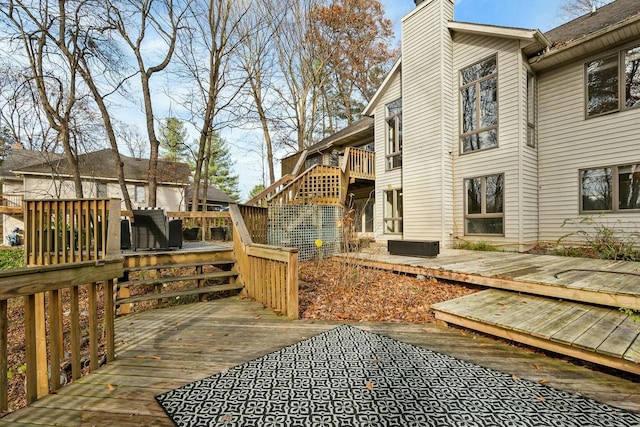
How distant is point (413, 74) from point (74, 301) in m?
9.88

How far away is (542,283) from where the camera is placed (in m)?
3.62

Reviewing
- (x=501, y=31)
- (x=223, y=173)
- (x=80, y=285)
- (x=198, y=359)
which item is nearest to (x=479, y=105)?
(x=501, y=31)

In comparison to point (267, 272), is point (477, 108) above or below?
above

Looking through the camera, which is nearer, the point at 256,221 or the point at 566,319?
the point at 566,319

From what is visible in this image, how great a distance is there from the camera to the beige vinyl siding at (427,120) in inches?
319

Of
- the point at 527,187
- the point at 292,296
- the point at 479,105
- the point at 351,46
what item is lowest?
the point at 292,296

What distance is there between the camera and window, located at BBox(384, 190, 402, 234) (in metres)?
9.70

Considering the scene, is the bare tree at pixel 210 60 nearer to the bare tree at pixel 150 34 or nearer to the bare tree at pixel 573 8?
the bare tree at pixel 150 34

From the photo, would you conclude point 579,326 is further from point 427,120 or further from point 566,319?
point 427,120

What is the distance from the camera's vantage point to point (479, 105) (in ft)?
25.5

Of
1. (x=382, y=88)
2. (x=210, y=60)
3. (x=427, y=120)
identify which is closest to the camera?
(x=427, y=120)

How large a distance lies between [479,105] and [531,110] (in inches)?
47.4

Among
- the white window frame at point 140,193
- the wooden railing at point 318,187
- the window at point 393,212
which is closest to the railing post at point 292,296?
the wooden railing at point 318,187

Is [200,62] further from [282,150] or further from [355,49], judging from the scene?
[355,49]
